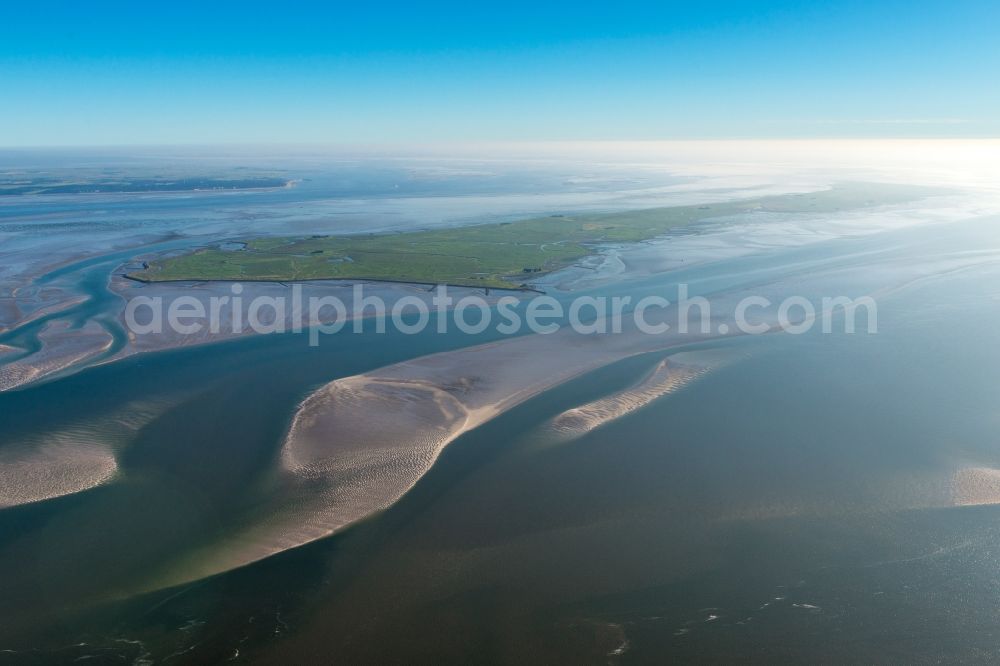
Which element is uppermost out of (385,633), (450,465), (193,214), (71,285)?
(193,214)

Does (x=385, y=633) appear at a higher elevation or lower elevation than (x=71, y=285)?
lower

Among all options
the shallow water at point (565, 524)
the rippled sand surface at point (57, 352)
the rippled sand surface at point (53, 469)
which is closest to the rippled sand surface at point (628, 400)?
the shallow water at point (565, 524)

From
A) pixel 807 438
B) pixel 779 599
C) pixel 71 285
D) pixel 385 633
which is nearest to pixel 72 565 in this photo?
pixel 385 633

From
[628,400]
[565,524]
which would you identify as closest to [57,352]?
[565,524]

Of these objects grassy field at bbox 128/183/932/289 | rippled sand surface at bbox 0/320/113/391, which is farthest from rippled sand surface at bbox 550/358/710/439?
rippled sand surface at bbox 0/320/113/391

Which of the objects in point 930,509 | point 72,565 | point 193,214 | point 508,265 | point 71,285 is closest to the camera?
point 72,565

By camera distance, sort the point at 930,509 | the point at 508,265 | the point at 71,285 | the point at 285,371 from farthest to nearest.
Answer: the point at 508,265 → the point at 71,285 → the point at 285,371 → the point at 930,509

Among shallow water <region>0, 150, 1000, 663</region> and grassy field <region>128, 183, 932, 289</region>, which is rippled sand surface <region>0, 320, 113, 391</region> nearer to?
shallow water <region>0, 150, 1000, 663</region>

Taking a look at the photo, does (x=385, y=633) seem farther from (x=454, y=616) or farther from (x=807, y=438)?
(x=807, y=438)
